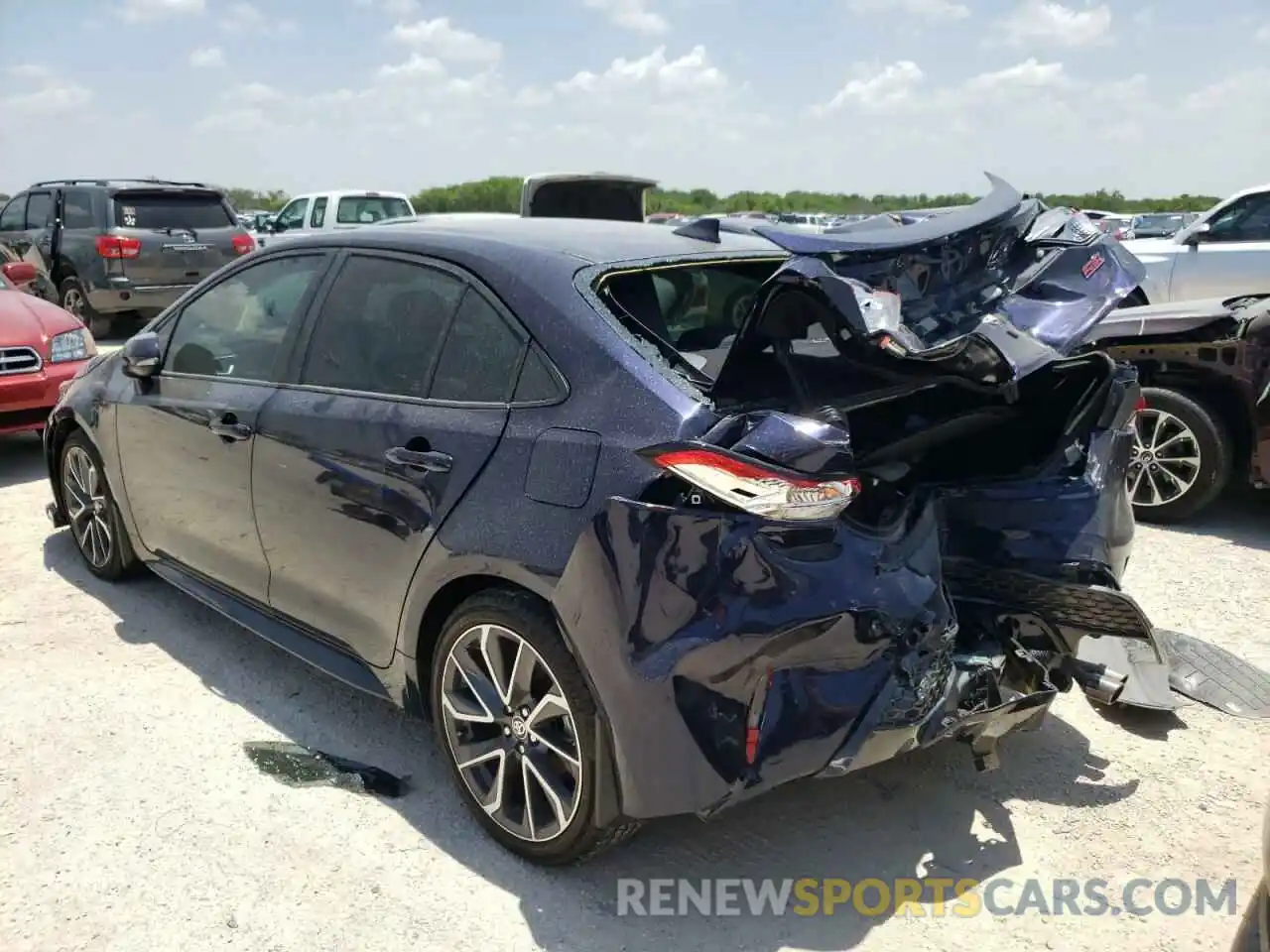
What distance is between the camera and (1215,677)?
3846 mm

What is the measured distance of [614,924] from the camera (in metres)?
2.64

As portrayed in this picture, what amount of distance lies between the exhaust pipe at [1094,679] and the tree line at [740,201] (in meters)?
42.9

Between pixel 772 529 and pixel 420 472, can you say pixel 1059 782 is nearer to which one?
pixel 772 529

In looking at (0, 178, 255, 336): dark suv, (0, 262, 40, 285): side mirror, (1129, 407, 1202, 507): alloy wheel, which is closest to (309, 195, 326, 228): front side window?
(0, 178, 255, 336): dark suv

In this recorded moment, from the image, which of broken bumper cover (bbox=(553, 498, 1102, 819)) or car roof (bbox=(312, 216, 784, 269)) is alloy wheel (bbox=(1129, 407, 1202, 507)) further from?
broken bumper cover (bbox=(553, 498, 1102, 819))

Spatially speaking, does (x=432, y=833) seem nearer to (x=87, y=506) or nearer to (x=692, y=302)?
(x=692, y=302)

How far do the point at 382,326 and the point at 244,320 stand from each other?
962 millimetres

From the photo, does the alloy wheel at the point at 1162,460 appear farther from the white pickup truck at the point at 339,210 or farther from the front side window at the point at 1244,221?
the white pickup truck at the point at 339,210

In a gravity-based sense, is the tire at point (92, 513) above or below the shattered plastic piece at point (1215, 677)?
above

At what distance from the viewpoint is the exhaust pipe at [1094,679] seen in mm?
3057

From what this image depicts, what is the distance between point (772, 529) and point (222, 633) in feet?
9.60

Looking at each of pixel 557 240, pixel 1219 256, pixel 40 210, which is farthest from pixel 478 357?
pixel 40 210

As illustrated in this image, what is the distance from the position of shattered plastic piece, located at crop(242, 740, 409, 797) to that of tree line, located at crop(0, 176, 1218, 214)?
1682 inches

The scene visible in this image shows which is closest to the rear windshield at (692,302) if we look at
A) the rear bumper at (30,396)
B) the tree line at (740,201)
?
the rear bumper at (30,396)
